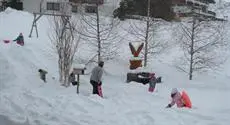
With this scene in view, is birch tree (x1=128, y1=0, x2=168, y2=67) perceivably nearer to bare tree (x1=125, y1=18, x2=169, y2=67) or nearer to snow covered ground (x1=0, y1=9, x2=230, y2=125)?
bare tree (x1=125, y1=18, x2=169, y2=67)

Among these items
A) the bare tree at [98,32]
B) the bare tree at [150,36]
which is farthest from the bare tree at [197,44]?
the bare tree at [98,32]

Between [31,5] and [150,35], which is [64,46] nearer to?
[150,35]

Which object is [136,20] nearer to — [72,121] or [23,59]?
[23,59]

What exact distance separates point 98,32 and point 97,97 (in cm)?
1254

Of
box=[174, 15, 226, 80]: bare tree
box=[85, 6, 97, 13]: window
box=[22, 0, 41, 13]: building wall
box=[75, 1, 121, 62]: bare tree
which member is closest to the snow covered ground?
box=[174, 15, 226, 80]: bare tree

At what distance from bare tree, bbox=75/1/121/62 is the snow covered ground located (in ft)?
3.89

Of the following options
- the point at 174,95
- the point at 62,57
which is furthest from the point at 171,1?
the point at 174,95

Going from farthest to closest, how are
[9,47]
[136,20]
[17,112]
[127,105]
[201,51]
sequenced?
[136,20], [201,51], [9,47], [127,105], [17,112]

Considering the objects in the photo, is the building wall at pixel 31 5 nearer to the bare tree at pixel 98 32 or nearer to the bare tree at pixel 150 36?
the bare tree at pixel 150 36

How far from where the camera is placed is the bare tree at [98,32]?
27.1 m

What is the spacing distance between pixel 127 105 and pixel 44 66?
11.5 metres

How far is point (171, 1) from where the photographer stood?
137ft

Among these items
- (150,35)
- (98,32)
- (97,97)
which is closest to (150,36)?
(150,35)

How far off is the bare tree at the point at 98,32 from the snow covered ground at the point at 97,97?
119cm
